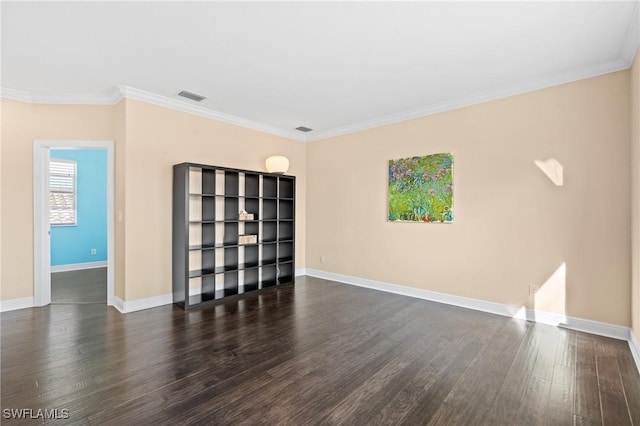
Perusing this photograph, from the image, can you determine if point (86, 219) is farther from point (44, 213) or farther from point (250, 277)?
point (250, 277)

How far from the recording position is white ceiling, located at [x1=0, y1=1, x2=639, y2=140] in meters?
2.25

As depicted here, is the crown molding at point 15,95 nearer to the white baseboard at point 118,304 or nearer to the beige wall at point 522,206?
the white baseboard at point 118,304

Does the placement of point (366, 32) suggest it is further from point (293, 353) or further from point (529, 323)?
point (529, 323)

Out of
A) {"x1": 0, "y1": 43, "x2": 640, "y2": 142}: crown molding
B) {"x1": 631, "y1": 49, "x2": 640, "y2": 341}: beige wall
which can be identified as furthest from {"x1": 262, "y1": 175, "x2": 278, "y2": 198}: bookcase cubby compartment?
{"x1": 631, "y1": 49, "x2": 640, "y2": 341}: beige wall

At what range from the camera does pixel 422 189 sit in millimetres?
4262

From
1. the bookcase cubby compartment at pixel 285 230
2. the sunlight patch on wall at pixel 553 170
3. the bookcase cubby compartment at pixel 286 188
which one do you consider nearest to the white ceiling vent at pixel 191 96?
the bookcase cubby compartment at pixel 286 188

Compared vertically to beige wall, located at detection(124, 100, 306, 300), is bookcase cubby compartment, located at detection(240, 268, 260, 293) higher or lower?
lower

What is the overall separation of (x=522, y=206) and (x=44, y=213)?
5942mm

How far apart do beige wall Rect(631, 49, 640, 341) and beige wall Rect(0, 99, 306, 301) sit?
15.9 feet

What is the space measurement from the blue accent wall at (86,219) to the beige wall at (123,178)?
2328mm

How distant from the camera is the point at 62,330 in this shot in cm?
305

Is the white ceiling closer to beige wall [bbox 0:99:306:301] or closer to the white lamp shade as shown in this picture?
beige wall [bbox 0:99:306:301]

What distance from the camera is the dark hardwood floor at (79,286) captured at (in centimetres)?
413

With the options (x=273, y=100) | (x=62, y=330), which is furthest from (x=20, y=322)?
(x=273, y=100)
